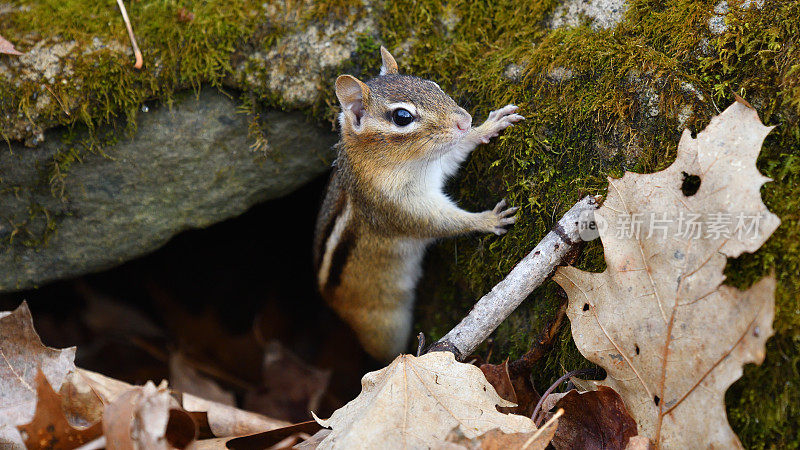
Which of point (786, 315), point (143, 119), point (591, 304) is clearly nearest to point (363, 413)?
point (591, 304)

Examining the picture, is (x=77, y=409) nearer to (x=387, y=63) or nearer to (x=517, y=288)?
(x=517, y=288)

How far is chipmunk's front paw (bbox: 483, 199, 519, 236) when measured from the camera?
332 cm


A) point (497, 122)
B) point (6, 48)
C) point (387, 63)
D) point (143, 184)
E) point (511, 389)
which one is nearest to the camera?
point (511, 389)

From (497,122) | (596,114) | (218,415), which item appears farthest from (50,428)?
(596,114)

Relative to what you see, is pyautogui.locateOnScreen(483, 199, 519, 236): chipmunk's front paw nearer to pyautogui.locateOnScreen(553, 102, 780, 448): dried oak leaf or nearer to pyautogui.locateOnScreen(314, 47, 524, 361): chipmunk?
pyautogui.locateOnScreen(314, 47, 524, 361): chipmunk

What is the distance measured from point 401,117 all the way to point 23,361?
7.05 ft

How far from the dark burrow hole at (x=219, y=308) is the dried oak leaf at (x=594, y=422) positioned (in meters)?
2.43

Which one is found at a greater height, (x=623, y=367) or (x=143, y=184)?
(x=623, y=367)

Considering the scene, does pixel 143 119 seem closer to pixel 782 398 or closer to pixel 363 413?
pixel 363 413

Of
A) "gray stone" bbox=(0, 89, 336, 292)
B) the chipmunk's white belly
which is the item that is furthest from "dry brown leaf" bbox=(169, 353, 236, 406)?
the chipmunk's white belly

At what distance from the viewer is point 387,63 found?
3.66 m

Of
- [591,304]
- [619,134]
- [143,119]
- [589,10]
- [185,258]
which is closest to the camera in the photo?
[591,304]

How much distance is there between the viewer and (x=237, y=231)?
5.36 metres

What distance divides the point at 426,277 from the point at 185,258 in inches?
86.9
